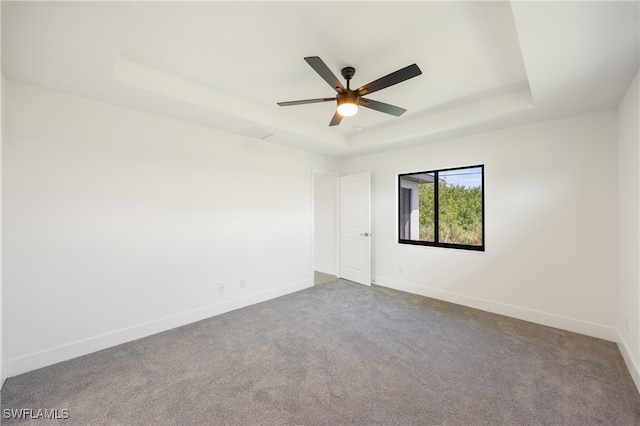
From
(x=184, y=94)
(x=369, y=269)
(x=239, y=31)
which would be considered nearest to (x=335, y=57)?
(x=239, y=31)

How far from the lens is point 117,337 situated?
2723 millimetres

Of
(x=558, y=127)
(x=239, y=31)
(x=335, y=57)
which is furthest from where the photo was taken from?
(x=558, y=127)

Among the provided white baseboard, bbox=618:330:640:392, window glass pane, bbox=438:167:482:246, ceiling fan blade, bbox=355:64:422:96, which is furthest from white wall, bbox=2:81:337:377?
white baseboard, bbox=618:330:640:392

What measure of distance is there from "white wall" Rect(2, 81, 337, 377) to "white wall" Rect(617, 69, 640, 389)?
156 inches

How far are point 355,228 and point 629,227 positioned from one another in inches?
135

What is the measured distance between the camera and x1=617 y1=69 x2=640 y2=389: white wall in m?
2.19

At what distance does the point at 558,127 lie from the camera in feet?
10.2

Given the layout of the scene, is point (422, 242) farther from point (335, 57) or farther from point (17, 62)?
point (17, 62)

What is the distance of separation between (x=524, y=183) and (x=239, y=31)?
3629 millimetres

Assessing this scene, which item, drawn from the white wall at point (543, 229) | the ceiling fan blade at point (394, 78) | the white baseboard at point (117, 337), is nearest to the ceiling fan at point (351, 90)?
the ceiling fan blade at point (394, 78)

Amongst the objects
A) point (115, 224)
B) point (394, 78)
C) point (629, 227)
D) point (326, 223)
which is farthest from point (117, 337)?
point (629, 227)

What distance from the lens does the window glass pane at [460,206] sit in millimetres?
3826

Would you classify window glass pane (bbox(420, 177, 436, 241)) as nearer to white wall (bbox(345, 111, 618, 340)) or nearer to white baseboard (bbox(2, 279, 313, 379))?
white wall (bbox(345, 111, 618, 340))

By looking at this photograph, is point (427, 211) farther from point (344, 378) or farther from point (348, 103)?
point (344, 378)
